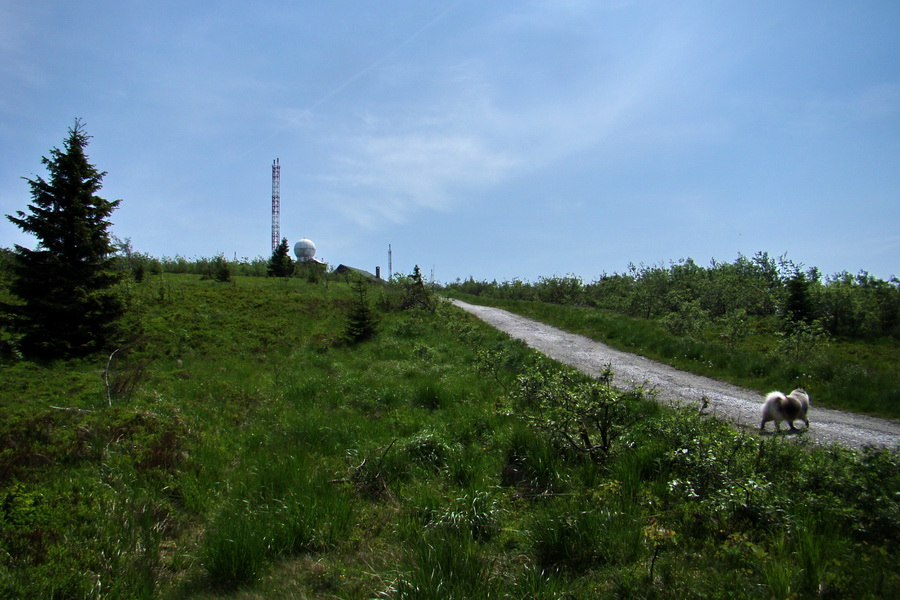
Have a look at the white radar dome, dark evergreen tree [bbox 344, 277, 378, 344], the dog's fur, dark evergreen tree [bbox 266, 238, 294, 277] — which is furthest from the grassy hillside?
the white radar dome

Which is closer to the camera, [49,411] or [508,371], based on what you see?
[49,411]

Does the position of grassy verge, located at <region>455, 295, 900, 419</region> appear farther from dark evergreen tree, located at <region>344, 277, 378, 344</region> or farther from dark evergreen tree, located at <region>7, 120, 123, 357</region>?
dark evergreen tree, located at <region>7, 120, 123, 357</region>

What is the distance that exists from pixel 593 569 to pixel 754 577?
0.91 m

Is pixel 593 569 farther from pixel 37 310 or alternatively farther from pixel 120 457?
pixel 37 310

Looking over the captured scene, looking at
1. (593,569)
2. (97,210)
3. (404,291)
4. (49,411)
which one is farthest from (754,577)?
(404,291)

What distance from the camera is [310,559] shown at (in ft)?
11.1

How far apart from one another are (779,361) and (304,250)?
1825 inches

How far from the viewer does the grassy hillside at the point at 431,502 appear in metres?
2.80

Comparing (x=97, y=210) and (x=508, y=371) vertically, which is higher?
(x=97, y=210)

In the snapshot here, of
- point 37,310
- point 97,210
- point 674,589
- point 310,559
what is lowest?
point 310,559

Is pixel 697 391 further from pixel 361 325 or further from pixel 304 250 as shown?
pixel 304 250

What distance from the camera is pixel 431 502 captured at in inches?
157

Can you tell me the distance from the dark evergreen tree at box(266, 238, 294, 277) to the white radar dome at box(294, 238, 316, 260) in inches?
555

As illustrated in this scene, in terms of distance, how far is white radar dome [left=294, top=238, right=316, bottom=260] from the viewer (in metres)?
49.5
